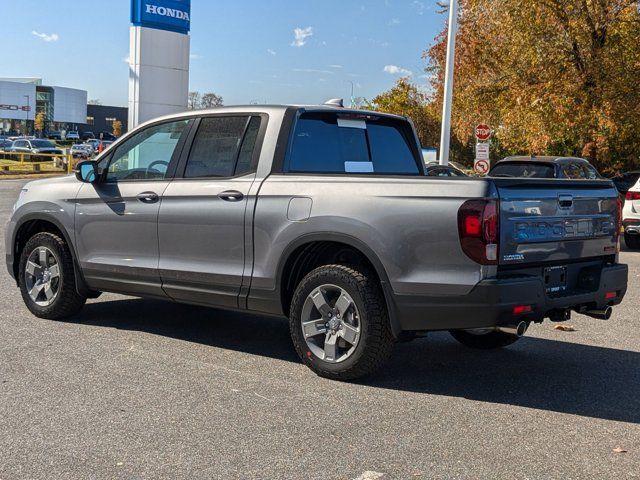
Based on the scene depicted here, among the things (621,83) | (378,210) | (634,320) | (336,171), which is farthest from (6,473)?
(621,83)

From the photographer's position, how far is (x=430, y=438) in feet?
14.6

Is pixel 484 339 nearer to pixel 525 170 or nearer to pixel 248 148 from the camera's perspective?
pixel 248 148

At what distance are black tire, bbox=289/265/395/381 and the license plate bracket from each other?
3.54 ft

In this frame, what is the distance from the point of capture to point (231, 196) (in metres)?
5.98

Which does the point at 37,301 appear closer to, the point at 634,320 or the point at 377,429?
the point at 377,429

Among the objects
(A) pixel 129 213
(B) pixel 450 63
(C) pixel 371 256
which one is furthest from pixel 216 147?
(B) pixel 450 63

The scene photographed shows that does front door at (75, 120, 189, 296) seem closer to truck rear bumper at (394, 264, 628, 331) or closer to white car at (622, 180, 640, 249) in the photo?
truck rear bumper at (394, 264, 628, 331)

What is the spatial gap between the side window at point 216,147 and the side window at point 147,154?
231mm

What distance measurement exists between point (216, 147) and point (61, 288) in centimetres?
205

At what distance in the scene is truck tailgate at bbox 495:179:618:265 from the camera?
4969 mm

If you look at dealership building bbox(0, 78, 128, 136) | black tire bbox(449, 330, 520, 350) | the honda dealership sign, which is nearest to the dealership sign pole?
the honda dealership sign

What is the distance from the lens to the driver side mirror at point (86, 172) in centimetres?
681

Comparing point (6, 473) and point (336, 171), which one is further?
point (336, 171)

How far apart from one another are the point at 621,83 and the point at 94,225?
16.1 metres
